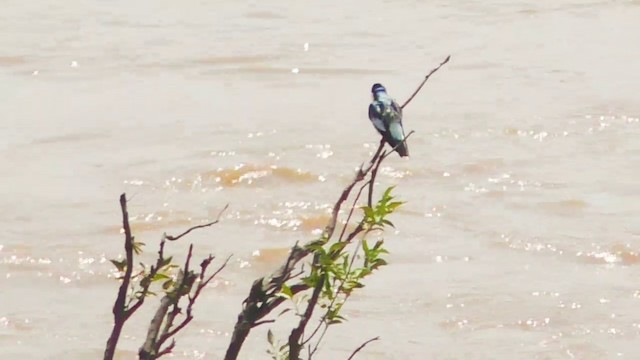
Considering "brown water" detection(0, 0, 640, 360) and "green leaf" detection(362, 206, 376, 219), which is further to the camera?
"brown water" detection(0, 0, 640, 360)

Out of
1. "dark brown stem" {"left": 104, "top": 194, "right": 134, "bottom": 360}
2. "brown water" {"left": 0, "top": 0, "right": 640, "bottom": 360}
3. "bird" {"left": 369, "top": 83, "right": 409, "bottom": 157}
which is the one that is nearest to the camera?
"dark brown stem" {"left": 104, "top": 194, "right": 134, "bottom": 360}

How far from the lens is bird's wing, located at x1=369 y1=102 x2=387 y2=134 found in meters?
3.02

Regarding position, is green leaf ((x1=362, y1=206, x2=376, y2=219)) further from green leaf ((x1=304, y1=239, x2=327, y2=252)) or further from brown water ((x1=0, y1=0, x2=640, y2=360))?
brown water ((x1=0, y1=0, x2=640, y2=360))

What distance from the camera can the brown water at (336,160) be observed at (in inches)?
177

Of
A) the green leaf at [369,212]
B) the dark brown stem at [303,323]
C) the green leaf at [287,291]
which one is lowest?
the dark brown stem at [303,323]

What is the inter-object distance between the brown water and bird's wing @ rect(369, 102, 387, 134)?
4.09 feet

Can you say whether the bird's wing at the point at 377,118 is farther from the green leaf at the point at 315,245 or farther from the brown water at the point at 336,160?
the green leaf at the point at 315,245

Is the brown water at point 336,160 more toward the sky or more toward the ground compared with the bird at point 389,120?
more toward the ground

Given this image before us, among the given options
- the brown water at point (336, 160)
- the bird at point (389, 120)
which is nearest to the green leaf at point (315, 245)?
the bird at point (389, 120)

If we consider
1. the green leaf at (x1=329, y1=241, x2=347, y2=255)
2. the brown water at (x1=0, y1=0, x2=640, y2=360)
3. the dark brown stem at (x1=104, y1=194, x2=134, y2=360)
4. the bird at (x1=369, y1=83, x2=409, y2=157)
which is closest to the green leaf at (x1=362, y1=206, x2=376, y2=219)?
the green leaf at (x1=329, y1=241, x2=347, y2=255)

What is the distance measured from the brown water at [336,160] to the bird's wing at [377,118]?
1.25 metres

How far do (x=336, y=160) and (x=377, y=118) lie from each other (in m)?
3.23

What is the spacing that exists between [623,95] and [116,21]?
139 inches

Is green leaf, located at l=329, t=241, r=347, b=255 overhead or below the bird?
overhead
